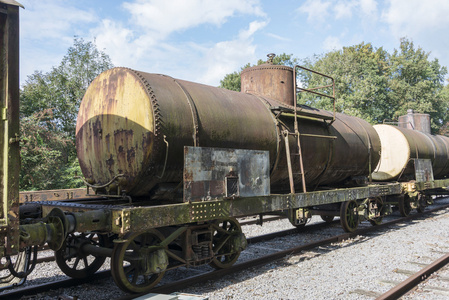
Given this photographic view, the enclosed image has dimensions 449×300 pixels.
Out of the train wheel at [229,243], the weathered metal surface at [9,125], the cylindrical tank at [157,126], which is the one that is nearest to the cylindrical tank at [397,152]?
the cylindrical tank at [157,126]

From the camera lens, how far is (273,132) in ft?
22.6

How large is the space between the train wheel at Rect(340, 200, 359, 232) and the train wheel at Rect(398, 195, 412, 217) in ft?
12.0

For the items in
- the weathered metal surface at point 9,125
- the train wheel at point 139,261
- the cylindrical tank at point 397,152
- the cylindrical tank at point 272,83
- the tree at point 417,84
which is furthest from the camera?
the tree at point 417,84

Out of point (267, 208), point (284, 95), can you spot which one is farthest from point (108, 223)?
point (284, 95)

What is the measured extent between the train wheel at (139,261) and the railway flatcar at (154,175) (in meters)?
0.01

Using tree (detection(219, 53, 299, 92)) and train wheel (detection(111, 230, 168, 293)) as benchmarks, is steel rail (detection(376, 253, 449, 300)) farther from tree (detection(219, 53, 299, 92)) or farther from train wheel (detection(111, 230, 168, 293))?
tree (detection(219, 53, 299, 92))

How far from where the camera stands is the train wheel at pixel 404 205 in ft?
40.9

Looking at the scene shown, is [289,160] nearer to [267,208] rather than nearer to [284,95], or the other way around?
[267,208]

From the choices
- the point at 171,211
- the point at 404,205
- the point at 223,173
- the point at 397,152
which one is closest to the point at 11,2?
the point at 171,211

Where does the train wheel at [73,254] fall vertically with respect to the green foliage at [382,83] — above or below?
below

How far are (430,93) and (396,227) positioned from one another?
34043 millimetres

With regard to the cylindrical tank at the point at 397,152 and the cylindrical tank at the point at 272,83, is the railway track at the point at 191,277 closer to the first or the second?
the cylindrical tank at the point at 272,83

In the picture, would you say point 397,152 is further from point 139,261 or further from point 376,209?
point 139,261

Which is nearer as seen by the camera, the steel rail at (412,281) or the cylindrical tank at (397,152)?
the steel rail at (412,281)
